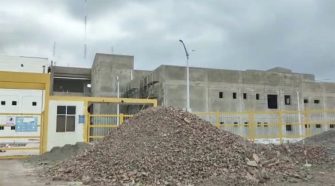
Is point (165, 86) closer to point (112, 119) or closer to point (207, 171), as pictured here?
point (112, 119)

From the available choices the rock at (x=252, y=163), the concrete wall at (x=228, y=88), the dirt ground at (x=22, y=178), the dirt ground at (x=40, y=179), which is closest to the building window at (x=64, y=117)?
the dirt ground at (x=22, y=178)

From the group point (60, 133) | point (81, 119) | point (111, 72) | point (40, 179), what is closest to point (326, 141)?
point (40, 179)

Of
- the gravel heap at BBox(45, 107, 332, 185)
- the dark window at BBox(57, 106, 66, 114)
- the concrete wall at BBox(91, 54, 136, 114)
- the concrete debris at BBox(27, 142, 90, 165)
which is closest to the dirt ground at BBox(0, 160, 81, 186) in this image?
the gravel heap at BBox(45, 107, 332, 185)

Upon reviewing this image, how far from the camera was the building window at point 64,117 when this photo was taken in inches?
940

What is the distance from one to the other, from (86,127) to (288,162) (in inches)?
549

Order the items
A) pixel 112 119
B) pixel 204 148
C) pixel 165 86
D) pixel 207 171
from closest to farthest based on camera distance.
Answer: pixel 207 171 → pixel 204 148 → pixel 112 119 → pixel 165 86

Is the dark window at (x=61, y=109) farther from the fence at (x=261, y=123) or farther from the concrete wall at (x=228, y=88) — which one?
the concrete wall at (x=228, y=88)

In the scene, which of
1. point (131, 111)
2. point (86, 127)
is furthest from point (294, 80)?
point (86, 127)

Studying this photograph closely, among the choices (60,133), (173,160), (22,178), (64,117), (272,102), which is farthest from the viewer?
(272,102)

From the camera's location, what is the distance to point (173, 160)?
12.0 metres

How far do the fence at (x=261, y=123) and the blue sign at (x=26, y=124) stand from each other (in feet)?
10.8

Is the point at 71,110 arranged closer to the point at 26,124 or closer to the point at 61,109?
the point at 61,109

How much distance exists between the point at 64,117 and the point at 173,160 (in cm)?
1368

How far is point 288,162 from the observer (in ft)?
44.4
